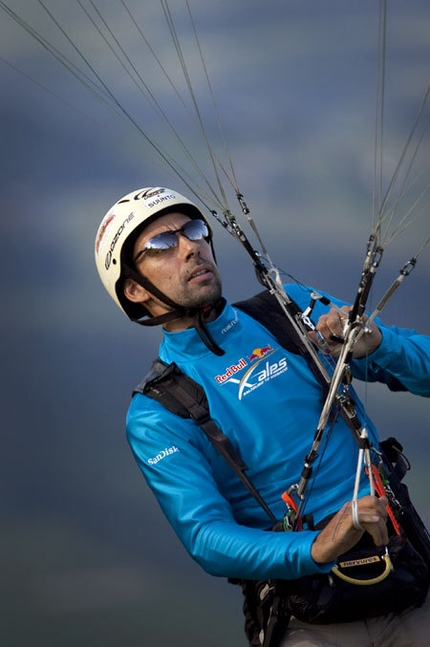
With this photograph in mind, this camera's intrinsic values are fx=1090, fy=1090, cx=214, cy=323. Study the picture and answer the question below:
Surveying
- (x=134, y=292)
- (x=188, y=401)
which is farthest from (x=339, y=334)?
(x=134, y=292)

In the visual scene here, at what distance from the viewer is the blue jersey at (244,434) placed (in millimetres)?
5938

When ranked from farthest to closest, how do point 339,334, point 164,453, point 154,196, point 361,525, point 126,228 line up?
point 154,196 < point 126,228 < point 164,453 < point 339,334 < point 361,525

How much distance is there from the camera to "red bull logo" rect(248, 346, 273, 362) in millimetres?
Result: 6434

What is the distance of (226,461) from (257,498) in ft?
0.90

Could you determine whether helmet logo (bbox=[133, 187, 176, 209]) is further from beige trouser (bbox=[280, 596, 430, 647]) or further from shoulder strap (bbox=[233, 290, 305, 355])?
beige trouser (bbox=[280, 596, 430, 647])

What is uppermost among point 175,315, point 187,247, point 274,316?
point 187,247

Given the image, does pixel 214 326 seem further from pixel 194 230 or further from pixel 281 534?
pixel 281 534

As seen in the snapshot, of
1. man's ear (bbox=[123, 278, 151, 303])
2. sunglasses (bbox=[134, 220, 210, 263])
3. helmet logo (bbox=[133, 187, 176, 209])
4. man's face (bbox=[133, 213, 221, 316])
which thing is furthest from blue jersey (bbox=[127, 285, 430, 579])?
helmet logo (bbox=[133, 187, 176, 209])

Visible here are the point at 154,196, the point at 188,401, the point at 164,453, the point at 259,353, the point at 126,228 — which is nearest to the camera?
the point at 164,453

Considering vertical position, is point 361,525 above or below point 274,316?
below

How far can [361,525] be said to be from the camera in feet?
16.8

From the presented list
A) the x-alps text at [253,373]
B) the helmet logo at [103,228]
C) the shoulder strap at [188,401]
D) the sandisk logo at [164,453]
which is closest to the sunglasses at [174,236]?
the helmet logo at [103,228]

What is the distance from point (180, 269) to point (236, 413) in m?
0.93

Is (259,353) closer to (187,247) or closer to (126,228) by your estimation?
(187,247)
